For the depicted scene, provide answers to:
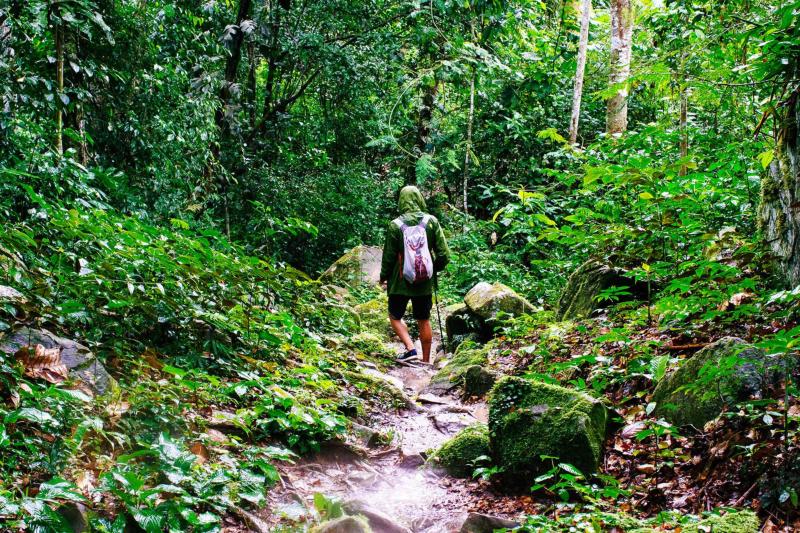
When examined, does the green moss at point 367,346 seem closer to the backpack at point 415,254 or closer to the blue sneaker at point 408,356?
the blue sneaker at point 408,356

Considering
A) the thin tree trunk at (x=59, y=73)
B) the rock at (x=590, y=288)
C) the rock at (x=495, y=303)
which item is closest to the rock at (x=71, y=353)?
the thin tree trunk at (x=59, y=73)

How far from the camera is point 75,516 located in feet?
7.48

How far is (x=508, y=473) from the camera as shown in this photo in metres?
3.73

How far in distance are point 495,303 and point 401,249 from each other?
171cm

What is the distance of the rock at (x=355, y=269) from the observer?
12992 millimetres

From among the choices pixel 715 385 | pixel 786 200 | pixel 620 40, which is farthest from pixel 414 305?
pixel 620 40

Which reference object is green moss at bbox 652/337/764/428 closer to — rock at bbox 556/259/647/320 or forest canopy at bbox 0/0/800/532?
forest canopy at bbox 0/0/800/532

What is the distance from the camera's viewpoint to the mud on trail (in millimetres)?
3248

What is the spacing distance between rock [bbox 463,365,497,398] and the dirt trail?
1071 mm

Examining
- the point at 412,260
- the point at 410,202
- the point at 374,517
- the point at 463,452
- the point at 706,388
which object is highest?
the point at 410,202

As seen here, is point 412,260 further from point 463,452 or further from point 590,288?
point 463,452

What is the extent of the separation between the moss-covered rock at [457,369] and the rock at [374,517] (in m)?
3.43

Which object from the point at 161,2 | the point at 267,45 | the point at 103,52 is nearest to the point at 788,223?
the point at 103,52

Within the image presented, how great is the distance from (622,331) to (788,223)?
144cm
